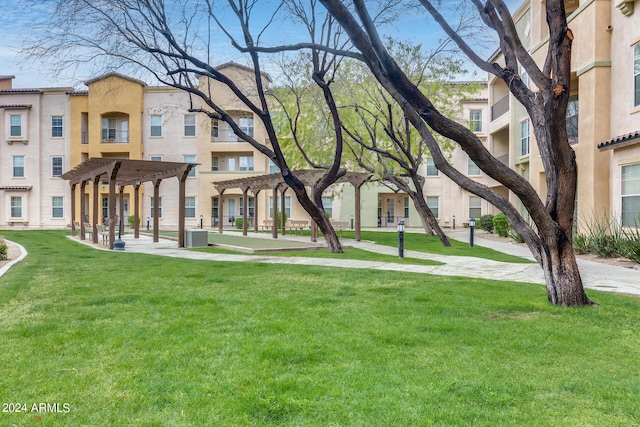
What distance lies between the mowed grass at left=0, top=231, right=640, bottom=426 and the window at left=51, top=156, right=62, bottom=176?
32601 millimetres

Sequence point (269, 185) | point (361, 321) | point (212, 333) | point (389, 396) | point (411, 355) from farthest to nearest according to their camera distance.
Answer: point (269, 185)
point (361, 321)
point (212, 333)
point (411, 355)
point (389, 396)

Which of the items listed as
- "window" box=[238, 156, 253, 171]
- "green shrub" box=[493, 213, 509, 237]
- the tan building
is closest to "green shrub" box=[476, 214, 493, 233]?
"green shrub" box=[493, 213, 509, 237]

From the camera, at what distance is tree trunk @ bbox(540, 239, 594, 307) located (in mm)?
6492

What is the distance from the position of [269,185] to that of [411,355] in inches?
844

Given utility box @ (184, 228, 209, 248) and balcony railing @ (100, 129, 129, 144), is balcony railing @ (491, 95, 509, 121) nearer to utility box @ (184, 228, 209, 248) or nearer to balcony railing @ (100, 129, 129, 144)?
utility box @ (184, 228, 209, 248)

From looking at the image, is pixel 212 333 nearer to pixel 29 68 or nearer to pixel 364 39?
pixel 364 39

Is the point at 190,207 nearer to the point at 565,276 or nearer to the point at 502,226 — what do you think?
the point at 502,226

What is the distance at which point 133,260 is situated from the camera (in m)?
12.7

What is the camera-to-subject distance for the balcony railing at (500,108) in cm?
2603

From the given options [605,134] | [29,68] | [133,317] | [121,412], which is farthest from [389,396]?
[605,134]

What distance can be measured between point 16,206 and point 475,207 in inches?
1377

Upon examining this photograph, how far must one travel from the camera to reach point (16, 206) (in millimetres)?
35875

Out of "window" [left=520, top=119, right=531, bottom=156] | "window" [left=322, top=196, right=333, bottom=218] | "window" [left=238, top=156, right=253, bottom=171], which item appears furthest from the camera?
"window" [left=322, top=196, right=333, bottom=218]

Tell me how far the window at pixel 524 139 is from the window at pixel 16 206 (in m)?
35.3
